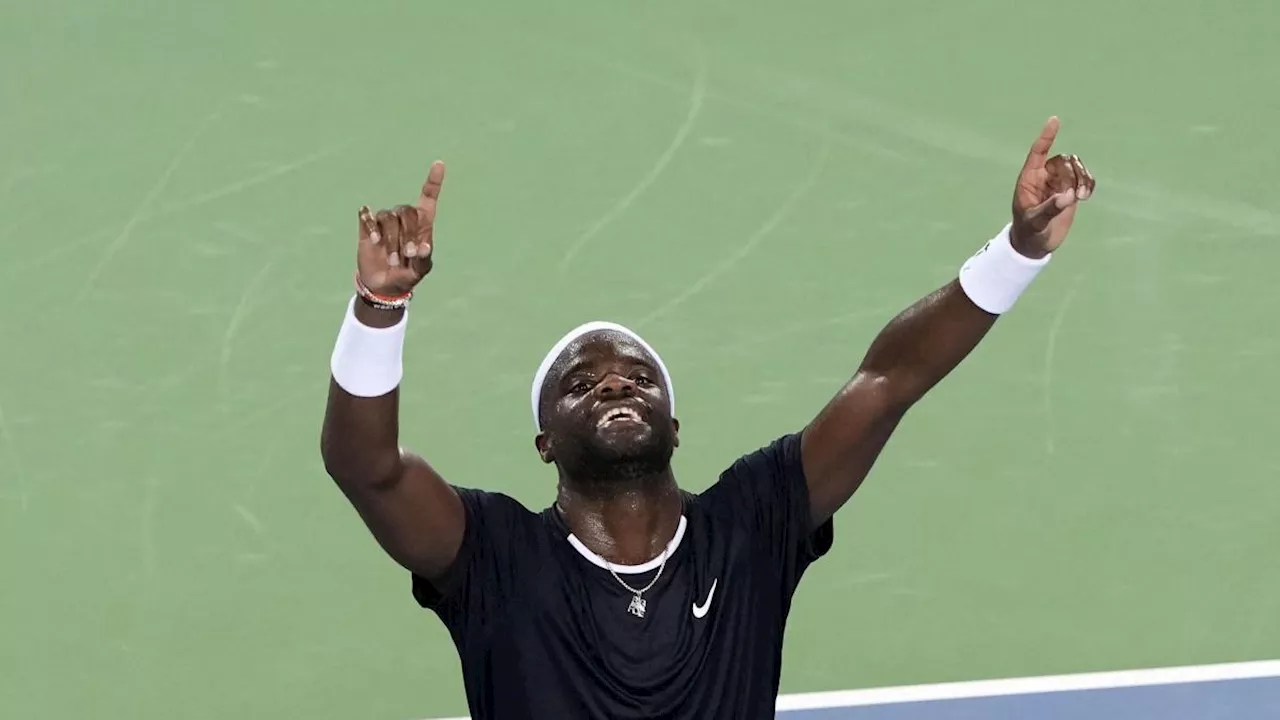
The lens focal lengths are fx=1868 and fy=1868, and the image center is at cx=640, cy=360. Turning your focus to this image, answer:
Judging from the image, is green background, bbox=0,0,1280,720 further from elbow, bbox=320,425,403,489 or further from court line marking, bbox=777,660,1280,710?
elbow, bbox=320,425,403,489

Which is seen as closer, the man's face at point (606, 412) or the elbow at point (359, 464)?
the elbow at point (359, 464)

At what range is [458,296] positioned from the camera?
4.92m

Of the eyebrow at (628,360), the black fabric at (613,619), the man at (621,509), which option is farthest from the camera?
the eyebrow at (628,360)

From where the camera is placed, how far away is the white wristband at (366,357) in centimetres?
296

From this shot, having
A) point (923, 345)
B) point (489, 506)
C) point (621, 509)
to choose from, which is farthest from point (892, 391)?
point (489, 506)

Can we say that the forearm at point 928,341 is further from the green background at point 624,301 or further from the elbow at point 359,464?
the green background at point 624,301

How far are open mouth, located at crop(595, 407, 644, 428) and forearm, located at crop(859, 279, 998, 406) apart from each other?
44 centimetres

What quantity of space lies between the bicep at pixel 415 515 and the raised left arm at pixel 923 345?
0.67 metres

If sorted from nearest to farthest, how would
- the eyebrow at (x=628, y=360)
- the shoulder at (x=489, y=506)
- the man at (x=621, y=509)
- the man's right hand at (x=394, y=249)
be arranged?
1. the man's right hand at (x=394, y=249)
2. the man at (x=621, y=509)
3. the shoulder at (x=489, y=506)
4. the eyebrow at (x=628, y=360)

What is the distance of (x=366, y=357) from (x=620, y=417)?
0.55 metres

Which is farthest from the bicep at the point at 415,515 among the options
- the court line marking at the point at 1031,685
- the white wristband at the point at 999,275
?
the court line marking at the point at 1031,685

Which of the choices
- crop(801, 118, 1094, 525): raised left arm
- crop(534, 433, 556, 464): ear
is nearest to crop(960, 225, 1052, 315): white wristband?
crop(801, 118, 1094, 525): raised left arm

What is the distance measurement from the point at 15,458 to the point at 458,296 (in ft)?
3.94

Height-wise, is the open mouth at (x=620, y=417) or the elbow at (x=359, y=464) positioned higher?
the open mouth at (x=620, y=417)
